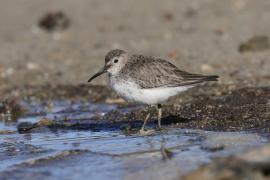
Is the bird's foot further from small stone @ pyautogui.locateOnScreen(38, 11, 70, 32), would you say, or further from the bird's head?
small stone @ pyautogui.locateOnScreen(38, 11, 70, 32)

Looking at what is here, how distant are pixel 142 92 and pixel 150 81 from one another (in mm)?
220

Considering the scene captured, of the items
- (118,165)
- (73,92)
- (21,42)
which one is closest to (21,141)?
(118,165)

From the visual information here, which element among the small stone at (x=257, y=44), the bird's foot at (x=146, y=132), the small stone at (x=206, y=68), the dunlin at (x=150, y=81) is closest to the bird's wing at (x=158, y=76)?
the dunlin at (x=150, y=81)

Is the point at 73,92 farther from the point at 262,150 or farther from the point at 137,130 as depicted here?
the point at 262,150

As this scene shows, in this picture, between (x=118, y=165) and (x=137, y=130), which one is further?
(x=137, y=130)

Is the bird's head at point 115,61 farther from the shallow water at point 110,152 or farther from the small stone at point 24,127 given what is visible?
the small stone at point 24,127

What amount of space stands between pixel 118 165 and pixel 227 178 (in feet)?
6.81

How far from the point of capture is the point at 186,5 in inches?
707

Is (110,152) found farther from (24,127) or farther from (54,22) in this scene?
(54,22)

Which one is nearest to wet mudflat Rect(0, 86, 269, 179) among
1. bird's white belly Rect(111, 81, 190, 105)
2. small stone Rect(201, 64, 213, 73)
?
bird's white belly Rect(111, 81, 190, 105)

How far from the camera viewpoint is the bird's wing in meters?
9.75

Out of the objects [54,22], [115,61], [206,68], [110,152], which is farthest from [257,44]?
[110,152]

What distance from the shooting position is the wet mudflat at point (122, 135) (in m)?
7.95

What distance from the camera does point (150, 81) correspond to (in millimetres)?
9758
